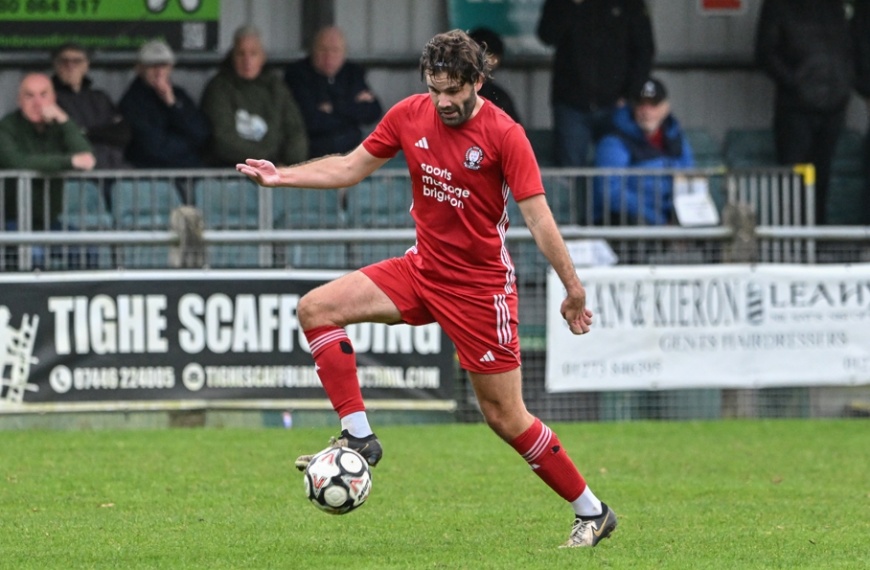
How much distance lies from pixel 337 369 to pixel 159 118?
7290 mm

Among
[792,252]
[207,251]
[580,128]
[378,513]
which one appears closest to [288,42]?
[580,128]

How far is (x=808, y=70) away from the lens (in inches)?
586

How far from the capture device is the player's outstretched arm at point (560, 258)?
→ 6.68m

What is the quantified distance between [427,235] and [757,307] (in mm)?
5838

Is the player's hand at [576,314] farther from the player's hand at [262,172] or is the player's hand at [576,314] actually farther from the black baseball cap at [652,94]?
the black baseball cap at [652,94]

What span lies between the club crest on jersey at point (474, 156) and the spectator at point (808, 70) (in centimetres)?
860

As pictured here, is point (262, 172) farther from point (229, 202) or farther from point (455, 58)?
point (229, 202)

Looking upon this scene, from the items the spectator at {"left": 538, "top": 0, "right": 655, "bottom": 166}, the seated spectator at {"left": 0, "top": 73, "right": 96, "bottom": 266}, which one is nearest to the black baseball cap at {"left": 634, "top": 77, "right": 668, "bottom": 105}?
the spectator at {"left": 538, "top": 0, "right": 655, "bottom": 166}

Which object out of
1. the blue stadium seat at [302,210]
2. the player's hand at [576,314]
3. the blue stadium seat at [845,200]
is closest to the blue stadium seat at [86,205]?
the blue stadium seat at [302,210]

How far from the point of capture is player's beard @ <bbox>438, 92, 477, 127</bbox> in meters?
6.79

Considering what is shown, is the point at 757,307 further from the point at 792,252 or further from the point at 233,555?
the point at 233,555

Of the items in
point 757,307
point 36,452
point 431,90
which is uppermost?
point 431,90

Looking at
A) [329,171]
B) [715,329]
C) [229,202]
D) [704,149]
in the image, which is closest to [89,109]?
[229,202]

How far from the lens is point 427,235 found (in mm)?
7098
